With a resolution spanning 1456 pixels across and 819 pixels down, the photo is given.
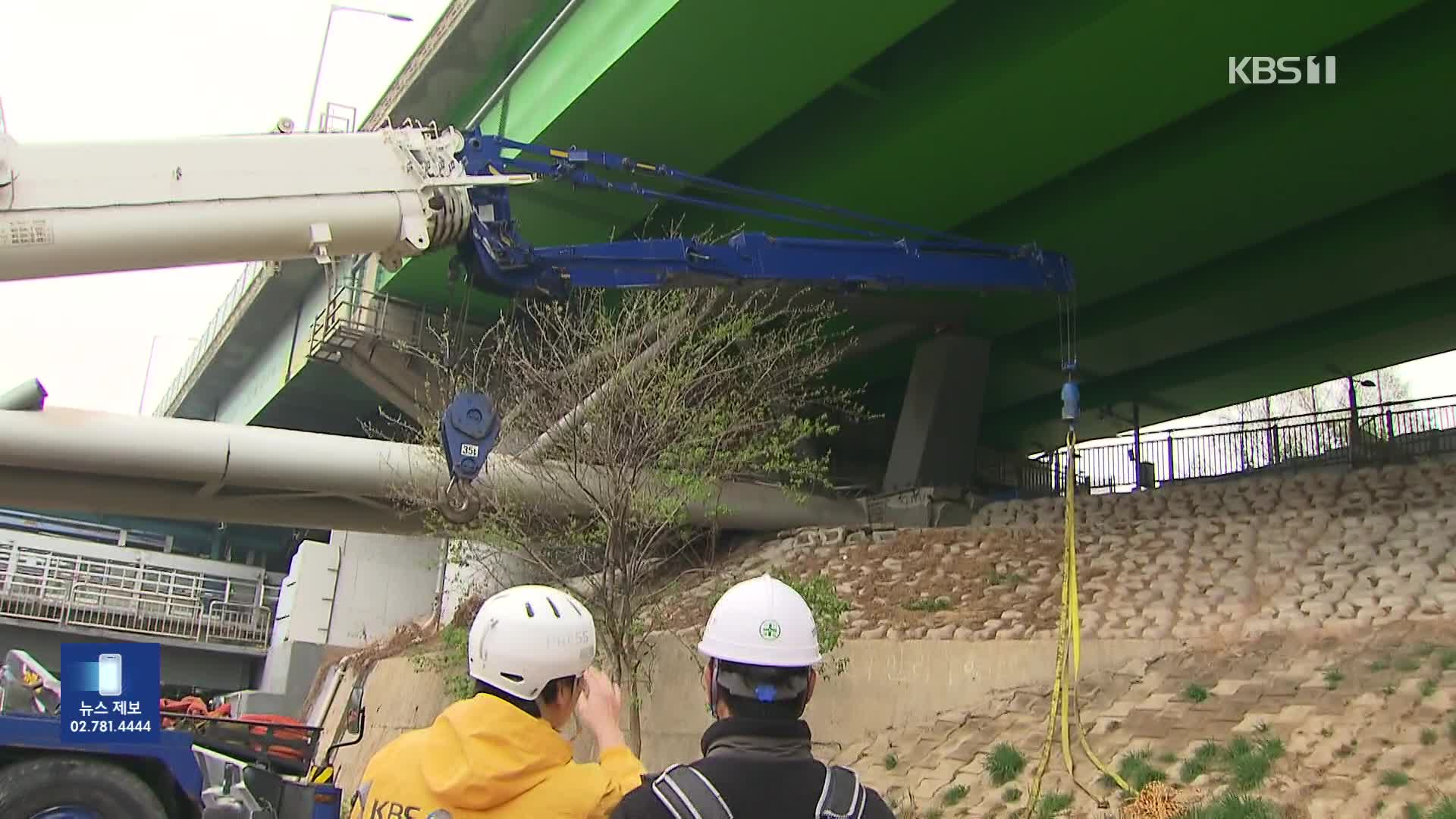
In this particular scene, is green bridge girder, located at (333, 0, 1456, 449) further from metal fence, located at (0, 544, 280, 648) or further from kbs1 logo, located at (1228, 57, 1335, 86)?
metal fence, located at (0, 544, 280, 648)

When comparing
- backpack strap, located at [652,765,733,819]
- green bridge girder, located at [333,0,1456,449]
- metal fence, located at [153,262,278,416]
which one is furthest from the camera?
metal fence, located at [153,262,278,416]

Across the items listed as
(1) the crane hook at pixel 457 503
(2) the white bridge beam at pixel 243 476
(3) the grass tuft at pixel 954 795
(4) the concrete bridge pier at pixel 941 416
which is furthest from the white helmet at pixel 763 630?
(4) the concrete bridge pier at pixel 941 416

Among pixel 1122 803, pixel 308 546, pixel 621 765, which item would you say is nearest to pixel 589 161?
pixel 1122 803

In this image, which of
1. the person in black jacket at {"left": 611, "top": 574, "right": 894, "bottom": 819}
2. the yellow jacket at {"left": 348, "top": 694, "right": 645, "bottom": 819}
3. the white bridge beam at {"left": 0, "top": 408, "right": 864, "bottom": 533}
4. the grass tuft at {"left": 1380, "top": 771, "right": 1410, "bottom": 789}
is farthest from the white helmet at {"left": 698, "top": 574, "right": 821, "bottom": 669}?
the white bridge beam at {"left": 0, "top": 408, "right": 864, "bottom": 533}

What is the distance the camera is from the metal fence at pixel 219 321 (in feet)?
105

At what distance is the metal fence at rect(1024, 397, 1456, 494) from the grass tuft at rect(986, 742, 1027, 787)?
16.2m

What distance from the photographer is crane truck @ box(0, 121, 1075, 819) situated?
821 cm

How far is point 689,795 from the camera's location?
2.29 meters

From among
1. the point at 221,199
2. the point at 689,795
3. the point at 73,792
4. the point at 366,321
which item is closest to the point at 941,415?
the point at 366,321

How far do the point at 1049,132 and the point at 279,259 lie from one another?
11233 mm

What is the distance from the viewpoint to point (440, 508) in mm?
13633

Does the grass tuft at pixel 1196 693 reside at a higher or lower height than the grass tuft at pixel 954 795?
higher

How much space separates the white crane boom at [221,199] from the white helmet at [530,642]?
825 centimetres
